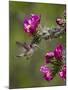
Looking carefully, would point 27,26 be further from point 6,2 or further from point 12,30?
point 6,2

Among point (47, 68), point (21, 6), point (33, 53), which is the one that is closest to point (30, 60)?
point (33, 53)

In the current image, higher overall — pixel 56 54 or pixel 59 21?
pixel 59 21

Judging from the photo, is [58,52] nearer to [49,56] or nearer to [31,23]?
[49,56]

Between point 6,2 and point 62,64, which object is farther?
point 62,64

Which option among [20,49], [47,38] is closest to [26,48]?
[20,49]

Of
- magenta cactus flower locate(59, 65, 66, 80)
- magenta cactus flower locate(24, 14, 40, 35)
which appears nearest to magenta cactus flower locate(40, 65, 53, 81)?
magenta cactus flower locate(59, 65, 66, 80)

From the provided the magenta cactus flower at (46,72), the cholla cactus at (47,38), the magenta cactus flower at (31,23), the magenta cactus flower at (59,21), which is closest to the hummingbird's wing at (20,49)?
the cholla cactus at (47,38)
